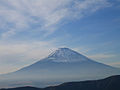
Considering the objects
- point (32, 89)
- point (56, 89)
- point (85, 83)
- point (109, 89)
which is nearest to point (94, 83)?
point (85, 83)

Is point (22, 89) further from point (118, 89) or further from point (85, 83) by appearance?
point (118, 89)

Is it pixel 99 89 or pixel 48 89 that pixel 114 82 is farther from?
pixel 48 89

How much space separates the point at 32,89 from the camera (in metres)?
79.1

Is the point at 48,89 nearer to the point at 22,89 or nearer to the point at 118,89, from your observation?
the point at 22,89

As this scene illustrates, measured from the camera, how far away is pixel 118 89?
7250 cm

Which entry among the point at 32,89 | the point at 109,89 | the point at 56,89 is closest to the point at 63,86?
the point at 56,89

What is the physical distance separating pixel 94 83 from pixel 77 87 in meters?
7.10

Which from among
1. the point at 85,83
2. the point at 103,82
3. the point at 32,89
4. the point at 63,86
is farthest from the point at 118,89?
the point at 32,89

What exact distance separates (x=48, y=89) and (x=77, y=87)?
11415 millimetres

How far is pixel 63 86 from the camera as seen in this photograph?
81562mm

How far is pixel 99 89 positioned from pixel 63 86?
14.3m

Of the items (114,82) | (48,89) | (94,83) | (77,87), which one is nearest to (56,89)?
(48,89)

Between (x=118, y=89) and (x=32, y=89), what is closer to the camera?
(x=118, y=89)

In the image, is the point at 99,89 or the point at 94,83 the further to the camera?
the point at 94,83
